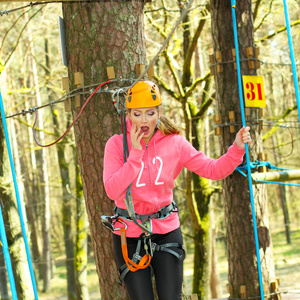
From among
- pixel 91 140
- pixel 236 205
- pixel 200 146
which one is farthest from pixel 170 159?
pixel 200 146

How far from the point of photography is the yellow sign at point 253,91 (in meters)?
4.75

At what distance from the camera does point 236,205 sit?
5051mm

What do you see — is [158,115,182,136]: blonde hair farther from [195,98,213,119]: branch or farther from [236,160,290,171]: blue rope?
[195,98,213,119]: branch

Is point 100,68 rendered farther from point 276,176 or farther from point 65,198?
point 65,198

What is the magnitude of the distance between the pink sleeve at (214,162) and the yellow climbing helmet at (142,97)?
0.35 m

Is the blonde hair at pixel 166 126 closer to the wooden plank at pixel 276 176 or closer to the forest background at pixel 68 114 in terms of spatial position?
the wooden plank at pixel 276 176

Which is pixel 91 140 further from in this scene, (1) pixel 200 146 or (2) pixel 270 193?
(2) pixel 270 193

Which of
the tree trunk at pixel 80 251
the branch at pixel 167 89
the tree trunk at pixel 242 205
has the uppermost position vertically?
the branch at pixel 167 89

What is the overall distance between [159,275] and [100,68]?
58.0 inches

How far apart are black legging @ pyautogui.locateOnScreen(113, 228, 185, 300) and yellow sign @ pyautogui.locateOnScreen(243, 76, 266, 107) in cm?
242

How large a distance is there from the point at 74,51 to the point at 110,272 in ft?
5.20

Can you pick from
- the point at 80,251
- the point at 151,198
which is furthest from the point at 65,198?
the point at 151,198

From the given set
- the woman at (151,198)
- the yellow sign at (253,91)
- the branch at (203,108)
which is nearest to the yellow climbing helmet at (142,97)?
the woman at (151,198)

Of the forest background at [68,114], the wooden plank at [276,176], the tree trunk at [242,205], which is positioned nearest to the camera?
the wooden plank at [276,176]
